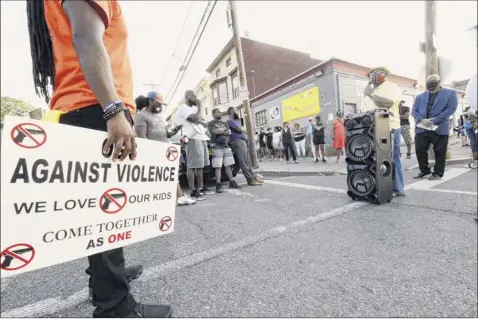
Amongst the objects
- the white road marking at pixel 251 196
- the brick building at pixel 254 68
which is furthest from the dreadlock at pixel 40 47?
the brick building at pixel 254 68

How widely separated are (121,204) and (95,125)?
402mm

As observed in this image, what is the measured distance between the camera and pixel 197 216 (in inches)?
129

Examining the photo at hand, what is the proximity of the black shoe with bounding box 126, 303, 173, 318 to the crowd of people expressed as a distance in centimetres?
786

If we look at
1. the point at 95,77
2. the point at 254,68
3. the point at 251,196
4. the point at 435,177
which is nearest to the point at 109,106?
the point at 95,77

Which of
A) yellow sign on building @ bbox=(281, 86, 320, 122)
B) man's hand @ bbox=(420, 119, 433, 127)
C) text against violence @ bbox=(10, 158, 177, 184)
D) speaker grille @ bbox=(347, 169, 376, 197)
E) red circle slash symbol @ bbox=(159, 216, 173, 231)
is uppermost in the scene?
yellow sign on building @ bbox=(281, 86, 320, 122)

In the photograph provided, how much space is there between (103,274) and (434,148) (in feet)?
17.5

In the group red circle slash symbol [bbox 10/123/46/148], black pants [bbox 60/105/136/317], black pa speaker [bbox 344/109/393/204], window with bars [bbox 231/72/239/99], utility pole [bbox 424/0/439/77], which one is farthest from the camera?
window with bars [bbox 231/72/239/99]

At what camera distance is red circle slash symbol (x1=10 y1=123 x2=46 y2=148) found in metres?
0.82

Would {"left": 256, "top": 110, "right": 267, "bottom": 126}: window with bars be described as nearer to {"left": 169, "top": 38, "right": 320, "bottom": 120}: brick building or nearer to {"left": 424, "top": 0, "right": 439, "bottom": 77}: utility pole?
{"left": 169, "top": 38, "right": 320, "bottom": 120}: brick building

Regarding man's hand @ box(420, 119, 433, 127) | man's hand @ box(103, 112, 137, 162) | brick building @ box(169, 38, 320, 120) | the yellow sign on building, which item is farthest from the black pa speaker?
brick building @ box(169, 38, 320, 120)

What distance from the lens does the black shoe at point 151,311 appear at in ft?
4.16

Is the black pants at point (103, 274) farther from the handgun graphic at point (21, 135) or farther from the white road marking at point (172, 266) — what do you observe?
the white road marking at point (172, 266)

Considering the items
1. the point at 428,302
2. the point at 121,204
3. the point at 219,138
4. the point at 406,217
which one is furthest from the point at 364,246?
the point at 219,138

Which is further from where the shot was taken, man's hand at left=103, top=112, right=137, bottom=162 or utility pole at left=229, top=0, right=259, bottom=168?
utility pole at left=229, top=0, right=259, bottom=168
